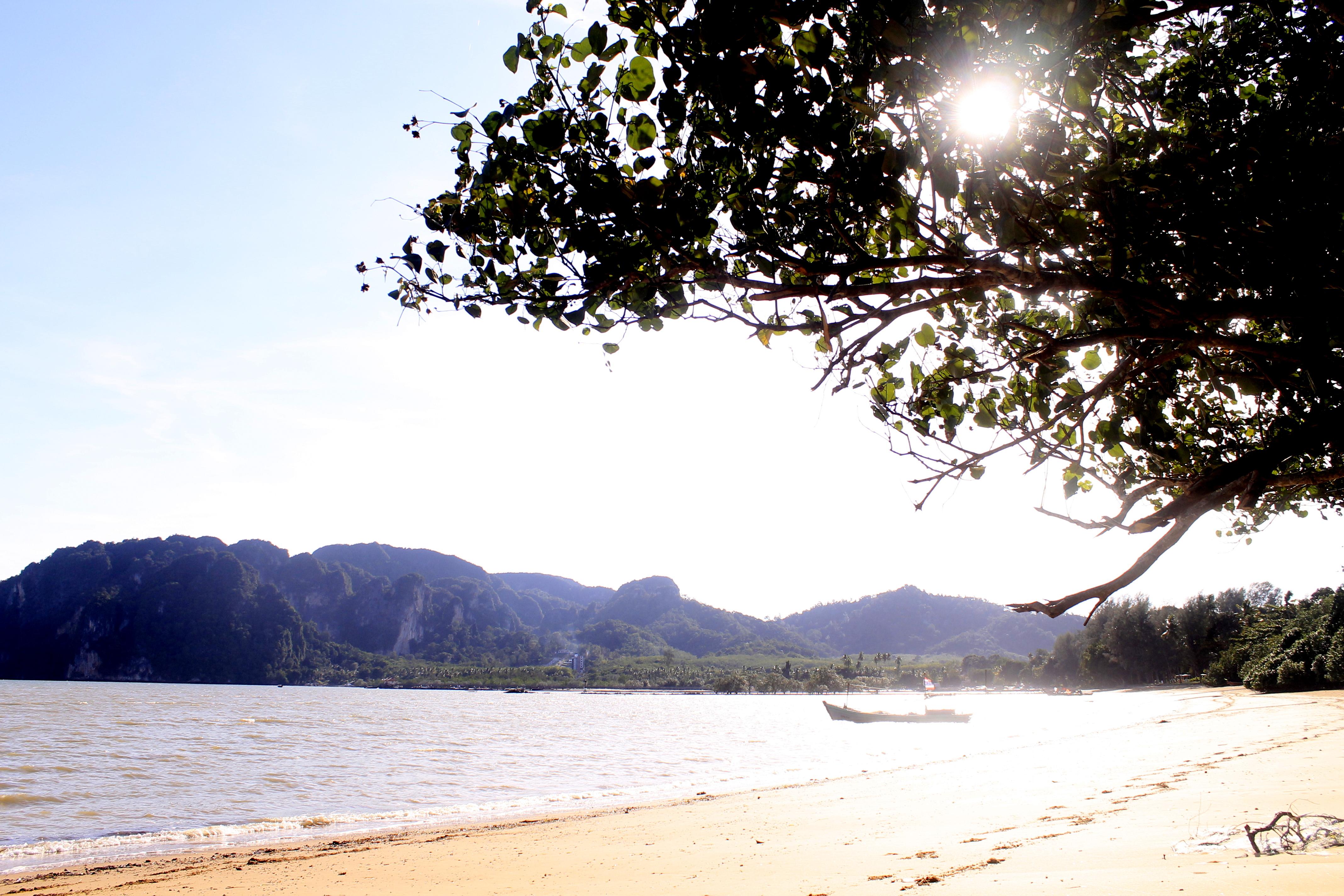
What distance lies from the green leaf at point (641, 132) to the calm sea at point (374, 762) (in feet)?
53.0

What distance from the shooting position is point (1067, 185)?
12.0ft

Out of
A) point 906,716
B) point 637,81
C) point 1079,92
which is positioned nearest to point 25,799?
point 637,81

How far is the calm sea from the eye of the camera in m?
16.6

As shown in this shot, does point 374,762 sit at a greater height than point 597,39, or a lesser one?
lesser

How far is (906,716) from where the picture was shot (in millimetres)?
54156

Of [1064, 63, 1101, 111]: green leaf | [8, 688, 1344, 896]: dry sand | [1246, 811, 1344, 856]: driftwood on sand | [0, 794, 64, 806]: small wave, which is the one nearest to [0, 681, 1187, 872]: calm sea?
[0, 794, 64, 806]: small wave

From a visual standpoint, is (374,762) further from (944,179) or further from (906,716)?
(906,716)

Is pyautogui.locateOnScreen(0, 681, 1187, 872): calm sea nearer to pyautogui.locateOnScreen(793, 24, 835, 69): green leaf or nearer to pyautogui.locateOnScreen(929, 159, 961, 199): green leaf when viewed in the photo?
pyautogui.locateOnScreen(793, 24, 835, 69): green leaf

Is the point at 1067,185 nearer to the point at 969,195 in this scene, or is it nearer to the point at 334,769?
the point at 969,195

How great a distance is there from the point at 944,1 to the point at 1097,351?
2870 mm

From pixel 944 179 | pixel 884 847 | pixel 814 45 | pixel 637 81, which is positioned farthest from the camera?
pixel 884 847

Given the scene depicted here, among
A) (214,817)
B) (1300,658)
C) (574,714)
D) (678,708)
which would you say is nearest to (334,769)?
(214,817)

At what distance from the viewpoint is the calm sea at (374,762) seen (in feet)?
54.5

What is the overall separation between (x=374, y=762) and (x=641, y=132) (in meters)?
31.1
